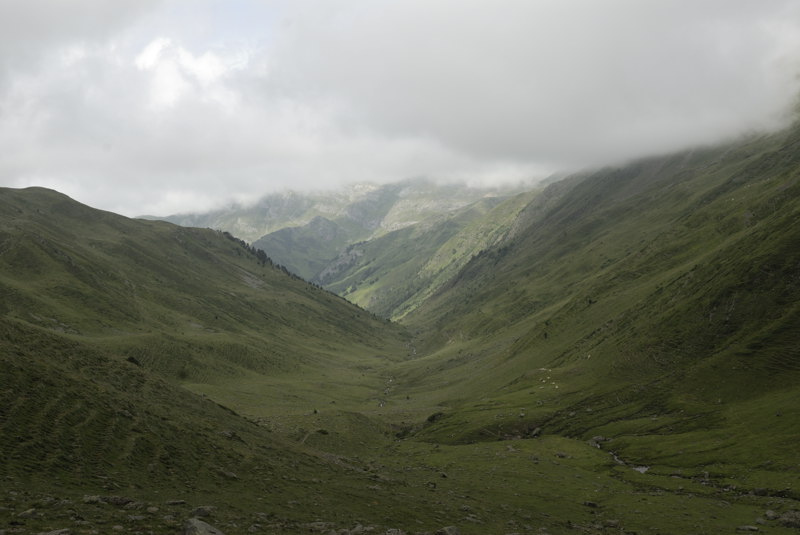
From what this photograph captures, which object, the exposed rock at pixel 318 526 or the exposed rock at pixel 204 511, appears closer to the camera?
the exposed rock at pixel 204 511

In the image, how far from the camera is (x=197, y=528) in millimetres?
26562

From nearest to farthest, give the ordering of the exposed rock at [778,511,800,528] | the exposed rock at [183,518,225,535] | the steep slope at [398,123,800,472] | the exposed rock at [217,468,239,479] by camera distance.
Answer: the exposed rock at [183,518,225,535] → the exposed rock at [217,468,239,479] → the exposed rock at [778,511,800,528] → the steep slope at [398,123,800,472]

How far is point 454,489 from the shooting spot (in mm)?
60875

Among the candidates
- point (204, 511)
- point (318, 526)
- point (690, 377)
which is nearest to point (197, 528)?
point (204, 511)

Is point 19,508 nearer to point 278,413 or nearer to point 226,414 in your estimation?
point 226,414

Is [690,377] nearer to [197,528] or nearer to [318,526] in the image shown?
[318,526]

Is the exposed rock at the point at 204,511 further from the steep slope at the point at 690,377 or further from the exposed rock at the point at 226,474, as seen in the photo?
the steep slope at the point at 690,377

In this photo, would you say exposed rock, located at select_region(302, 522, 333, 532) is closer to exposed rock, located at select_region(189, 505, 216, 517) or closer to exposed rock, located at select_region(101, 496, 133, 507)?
exposed rock, located at select_region(189, 505, 216, 517)

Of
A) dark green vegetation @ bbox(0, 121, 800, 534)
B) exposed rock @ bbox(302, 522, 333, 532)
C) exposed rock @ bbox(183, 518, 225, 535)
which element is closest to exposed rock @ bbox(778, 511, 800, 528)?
dark green vegetation @ bbox(0, 121, 800, 534)

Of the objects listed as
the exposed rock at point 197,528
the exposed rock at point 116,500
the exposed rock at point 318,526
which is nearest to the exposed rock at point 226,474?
the exposed rock at point 318,526

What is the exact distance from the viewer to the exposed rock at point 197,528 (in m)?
26.2

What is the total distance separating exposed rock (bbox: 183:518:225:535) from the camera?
1030 inches

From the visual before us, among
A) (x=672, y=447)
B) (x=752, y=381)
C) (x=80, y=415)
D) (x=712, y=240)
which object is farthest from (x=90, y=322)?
(x=712, y=240)

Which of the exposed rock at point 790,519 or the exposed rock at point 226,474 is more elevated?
the exposed rock at point 226,474
